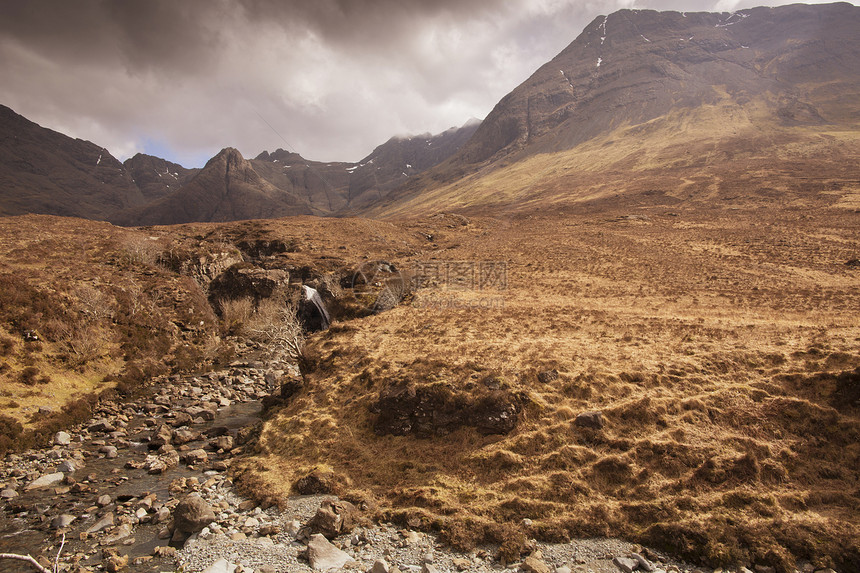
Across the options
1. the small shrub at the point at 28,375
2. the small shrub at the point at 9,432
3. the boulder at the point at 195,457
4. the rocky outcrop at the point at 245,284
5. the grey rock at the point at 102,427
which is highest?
the rocky outcrop at the point at 245,284

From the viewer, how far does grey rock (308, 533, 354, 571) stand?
11639mm

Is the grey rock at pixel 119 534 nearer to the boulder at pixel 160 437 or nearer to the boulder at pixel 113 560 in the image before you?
the boulder at pixel 113 560

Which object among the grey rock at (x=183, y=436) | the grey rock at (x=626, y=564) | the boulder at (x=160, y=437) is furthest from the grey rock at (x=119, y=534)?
the grey rock at (x=626, y=564)

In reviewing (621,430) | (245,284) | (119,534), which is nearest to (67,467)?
(119,534)

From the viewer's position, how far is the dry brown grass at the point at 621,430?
12.1m

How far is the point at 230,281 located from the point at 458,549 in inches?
1677

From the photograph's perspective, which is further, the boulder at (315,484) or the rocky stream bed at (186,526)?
the boulder at (315,484)

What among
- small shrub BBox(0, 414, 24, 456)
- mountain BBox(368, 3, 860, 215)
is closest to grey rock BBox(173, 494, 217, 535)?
small shrub BBox(0, 414, 24, 456)

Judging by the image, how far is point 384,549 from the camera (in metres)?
12.4

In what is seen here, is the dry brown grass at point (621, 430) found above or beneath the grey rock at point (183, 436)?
above

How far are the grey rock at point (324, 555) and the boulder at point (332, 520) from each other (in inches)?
14.6

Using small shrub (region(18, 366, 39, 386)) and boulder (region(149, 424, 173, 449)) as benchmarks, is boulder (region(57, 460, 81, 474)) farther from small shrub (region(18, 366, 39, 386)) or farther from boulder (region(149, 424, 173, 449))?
small shrub (region(18, 366, 39, 386))

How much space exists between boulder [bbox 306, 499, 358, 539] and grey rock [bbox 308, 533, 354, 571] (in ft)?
1.22

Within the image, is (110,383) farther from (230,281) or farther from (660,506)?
(660,506)
